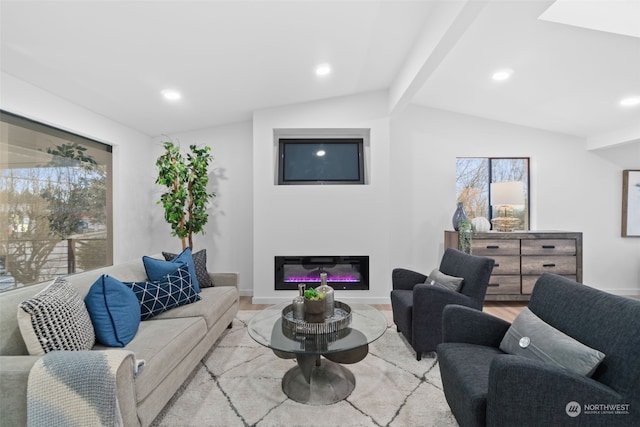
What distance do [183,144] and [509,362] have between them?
459cm

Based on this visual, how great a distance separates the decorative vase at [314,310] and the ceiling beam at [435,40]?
209 centimetres

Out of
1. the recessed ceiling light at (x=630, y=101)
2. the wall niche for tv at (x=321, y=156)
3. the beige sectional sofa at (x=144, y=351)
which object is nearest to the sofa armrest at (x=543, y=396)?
the beige sectional sofa at (x=144, y=351)

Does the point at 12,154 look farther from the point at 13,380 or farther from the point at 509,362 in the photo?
the point at 509,362

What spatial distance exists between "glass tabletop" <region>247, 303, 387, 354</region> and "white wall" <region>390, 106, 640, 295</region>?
2319 millimetres

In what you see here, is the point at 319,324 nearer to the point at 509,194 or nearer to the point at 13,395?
the point at 13,395

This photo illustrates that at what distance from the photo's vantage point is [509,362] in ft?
3.98

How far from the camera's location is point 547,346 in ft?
4.71

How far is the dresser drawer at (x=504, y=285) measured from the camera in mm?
3871

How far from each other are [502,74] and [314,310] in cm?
311

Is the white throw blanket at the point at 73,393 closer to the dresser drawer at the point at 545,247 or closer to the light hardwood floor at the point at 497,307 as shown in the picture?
the light hardwood floor at the point at 497,307

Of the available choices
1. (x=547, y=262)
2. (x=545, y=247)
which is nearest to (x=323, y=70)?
(x=545, y=247)

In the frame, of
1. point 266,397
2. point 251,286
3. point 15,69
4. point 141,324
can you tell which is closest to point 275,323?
point 266,397

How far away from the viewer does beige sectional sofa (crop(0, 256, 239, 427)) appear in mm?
1286

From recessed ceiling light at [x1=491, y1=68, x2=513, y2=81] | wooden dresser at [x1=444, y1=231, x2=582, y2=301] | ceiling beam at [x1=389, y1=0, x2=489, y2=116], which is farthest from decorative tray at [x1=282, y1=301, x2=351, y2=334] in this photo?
recessed ceiling light at [x1=491, y1=68, x2=513, y2=81]
